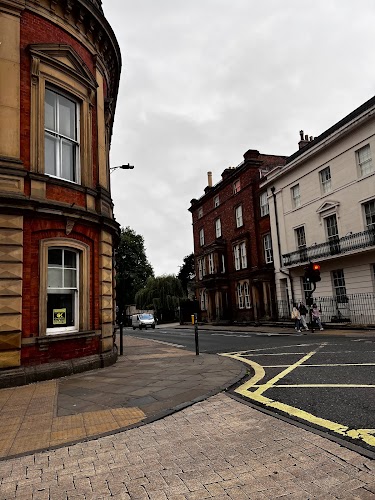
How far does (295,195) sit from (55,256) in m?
19.9

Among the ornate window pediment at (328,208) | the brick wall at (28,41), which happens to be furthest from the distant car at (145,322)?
the brick wall at (28,41)

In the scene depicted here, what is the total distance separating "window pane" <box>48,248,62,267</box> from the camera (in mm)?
8805

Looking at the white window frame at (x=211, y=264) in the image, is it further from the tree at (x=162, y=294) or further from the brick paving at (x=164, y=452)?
the brick paving at (x=164, y=452)

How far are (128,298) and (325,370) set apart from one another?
202 ft

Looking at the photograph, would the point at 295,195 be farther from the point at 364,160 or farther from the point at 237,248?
the point at 237,248

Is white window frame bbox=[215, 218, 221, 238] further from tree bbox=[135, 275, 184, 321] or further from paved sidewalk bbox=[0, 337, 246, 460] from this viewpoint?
paved sidewalk bbox=[0, 337, 246, 460]

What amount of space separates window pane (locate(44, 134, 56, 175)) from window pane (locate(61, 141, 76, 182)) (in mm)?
256

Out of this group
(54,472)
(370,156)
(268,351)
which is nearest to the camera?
(54,472)

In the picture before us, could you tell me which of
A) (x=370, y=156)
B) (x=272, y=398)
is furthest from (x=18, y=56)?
(x=370, y=156)

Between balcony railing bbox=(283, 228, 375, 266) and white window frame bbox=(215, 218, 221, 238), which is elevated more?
white window frame bbox=(215, 218, 221, 238)


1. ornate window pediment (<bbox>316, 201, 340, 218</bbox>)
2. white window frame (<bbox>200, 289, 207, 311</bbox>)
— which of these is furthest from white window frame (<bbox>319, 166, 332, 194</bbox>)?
white window frame (<bbox>200, 289, 207, 311</bbox>)

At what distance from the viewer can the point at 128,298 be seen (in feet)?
221

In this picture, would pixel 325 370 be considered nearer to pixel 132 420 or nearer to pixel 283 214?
pixel 132 420

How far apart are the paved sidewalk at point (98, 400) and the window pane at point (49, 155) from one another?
209 inches
